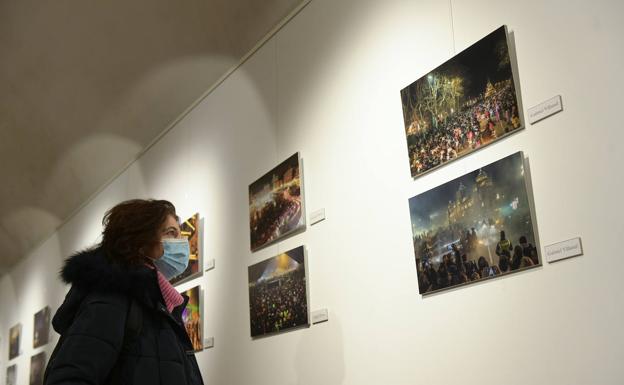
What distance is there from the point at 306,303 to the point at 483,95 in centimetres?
256

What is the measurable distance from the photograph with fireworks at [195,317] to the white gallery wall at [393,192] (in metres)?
0.15

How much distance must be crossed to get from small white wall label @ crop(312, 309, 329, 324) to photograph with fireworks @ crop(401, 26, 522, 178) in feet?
5.00

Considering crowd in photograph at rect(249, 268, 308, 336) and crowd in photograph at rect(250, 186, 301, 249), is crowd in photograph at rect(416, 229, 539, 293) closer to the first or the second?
crowd in photograph at rect(249, 268, 308, 336)

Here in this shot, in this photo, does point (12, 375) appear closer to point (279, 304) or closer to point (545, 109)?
point (279, 304)

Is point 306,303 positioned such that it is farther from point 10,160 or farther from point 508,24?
point 10,160

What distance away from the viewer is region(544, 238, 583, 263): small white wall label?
12.6 feet

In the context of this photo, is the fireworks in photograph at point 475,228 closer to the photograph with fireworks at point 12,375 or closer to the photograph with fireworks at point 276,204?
the photograph with fireworks at point 276,204

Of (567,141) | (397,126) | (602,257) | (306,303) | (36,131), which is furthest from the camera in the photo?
(36,131)

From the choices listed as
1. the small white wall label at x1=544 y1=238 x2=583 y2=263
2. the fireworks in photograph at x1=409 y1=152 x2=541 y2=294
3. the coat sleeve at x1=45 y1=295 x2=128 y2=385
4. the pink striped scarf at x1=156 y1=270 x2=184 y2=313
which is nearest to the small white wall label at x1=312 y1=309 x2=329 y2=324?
the fireworks in photograph at x1=409 y1=152 x2=541 y2=294

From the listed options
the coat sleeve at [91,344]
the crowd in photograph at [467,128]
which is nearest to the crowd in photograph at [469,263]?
the crowd in photograph at [467,128]

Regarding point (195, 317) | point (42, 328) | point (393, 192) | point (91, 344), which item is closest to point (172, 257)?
point (91, 344)

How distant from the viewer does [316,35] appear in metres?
6.82

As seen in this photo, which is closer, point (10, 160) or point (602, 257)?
point (602, 257)

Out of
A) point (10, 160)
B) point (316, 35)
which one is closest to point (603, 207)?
point (316, 35)
